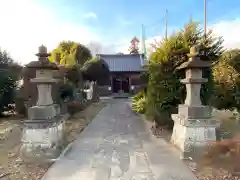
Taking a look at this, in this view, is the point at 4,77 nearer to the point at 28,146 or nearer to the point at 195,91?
the point at 28,146

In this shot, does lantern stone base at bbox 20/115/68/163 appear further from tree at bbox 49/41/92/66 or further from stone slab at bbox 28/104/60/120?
tree at bbox 49/41/92/66

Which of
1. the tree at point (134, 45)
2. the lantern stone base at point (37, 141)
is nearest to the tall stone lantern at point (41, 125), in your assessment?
the lantern stone base at point (37, 141)

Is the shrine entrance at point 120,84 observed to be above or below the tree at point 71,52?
below

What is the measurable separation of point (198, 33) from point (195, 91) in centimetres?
279

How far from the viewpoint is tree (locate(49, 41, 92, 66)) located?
30.6 meters

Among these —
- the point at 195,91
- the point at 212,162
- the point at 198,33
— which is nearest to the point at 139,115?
the point at 198,33

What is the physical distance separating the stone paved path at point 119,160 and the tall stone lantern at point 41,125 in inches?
18.4

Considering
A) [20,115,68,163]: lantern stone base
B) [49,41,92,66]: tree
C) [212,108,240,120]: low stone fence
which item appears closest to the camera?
[20,115,68,163]: lantern stone base

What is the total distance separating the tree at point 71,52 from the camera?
3059 centimetres

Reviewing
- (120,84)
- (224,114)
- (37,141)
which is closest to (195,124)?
(37,141)

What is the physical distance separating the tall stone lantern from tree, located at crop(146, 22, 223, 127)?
3.59 meters

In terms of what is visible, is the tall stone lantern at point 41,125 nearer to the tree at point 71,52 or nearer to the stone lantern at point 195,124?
the stone lantern at point 195,124

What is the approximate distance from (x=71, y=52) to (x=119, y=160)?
→ 26.6 meters

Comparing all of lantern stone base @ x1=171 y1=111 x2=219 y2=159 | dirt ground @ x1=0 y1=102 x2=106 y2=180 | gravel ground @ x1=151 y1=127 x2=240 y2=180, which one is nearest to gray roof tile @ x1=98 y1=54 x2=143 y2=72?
dirt ground @ x1=0 y1=102 x2=106 y2=180
